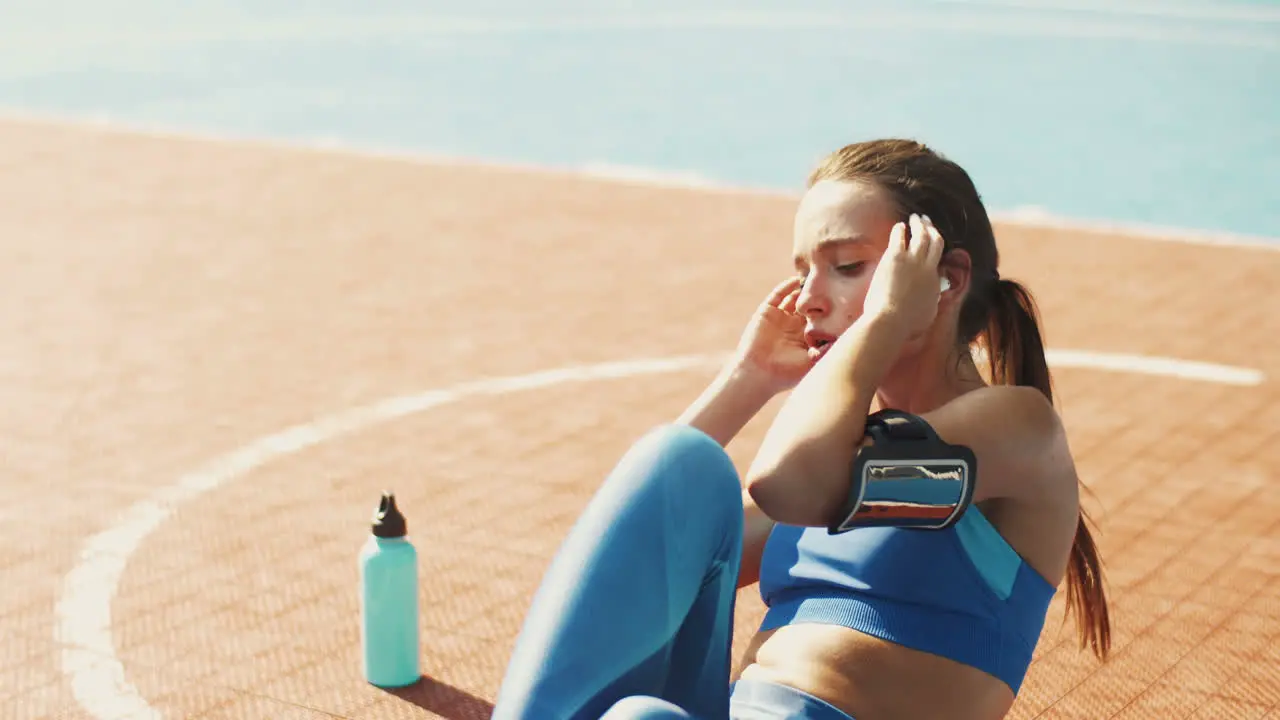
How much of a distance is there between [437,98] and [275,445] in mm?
11211

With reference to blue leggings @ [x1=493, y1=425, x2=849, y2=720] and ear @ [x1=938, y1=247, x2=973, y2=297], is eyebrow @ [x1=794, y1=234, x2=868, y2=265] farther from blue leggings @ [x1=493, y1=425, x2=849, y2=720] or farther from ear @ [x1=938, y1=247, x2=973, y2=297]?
blue leggings @ [x1=493, y1=425, x2=849, y2=720]

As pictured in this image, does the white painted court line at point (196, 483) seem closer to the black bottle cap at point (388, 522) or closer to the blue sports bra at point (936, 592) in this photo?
the black bottle cap at point (388, 522)

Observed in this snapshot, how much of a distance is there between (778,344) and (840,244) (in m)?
0.52

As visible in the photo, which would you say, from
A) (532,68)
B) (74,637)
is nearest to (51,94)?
(532,68)

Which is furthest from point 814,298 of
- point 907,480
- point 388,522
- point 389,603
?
point 389,603

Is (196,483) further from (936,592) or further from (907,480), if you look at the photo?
(907,480)

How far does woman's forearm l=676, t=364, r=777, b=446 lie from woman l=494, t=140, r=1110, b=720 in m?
0.29

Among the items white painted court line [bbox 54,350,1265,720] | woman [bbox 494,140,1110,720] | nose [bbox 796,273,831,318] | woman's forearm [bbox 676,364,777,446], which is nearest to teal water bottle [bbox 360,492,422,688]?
white painted court line [bbox 54,350,1265,720]

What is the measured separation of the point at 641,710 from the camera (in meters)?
2.53

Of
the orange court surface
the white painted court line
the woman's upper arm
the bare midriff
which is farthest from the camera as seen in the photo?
the orange court surface

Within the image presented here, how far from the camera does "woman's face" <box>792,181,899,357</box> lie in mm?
2973

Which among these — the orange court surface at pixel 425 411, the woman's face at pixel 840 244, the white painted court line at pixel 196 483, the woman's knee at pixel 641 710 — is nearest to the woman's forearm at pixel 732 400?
the woman's face at pixel 840 244

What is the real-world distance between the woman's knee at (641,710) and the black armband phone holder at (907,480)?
1.26 ft

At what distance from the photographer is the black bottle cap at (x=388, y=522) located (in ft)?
13.3
